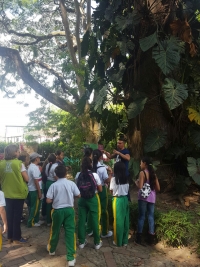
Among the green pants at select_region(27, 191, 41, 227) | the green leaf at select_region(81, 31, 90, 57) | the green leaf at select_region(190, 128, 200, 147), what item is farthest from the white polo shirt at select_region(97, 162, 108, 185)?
the green leaf at select_region(81, 31, 90, 57)

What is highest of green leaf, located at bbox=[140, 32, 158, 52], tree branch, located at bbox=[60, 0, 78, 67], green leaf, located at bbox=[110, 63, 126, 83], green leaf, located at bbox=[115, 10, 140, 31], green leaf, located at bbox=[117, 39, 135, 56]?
tree branch, located at bbox=[60, 0, 78, 67]

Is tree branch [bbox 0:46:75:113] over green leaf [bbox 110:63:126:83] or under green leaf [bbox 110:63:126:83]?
over

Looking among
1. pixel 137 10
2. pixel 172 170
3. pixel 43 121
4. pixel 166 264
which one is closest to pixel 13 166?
pixel 166 264

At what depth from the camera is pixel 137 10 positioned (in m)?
6.29

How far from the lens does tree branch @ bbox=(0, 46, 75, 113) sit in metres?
11.6

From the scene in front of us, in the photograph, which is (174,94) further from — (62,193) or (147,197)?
(62,193)

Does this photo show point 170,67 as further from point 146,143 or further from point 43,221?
point 43,221

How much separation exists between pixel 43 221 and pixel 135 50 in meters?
4.11

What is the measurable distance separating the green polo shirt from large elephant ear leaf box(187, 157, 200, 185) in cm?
288

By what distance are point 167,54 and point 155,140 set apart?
5.41 ft

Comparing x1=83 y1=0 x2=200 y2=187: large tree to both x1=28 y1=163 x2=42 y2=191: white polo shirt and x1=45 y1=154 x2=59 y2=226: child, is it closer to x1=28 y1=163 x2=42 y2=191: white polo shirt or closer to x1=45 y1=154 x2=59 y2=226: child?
x1=45 y1=154 x2=59 y2=226: child

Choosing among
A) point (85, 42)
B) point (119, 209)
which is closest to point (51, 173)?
point (119, 209)

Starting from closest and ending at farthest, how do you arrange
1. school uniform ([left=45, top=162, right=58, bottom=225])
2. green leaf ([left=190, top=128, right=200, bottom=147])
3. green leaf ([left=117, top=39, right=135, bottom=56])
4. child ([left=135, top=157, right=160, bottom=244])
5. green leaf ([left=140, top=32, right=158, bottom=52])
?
child ([left=135, top=157, right=160, bottom=244]) → school uniform ([left=45, top=162, right=58, bottom=225]) → green leaf ([left=140, top=32, right=158, bottom=52]) → green leaf ([left=190, top=128, right=200, bottom=147]) → green leaf ([left=117, top=39, right=135, bottom=56])

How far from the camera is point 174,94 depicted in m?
5.36
